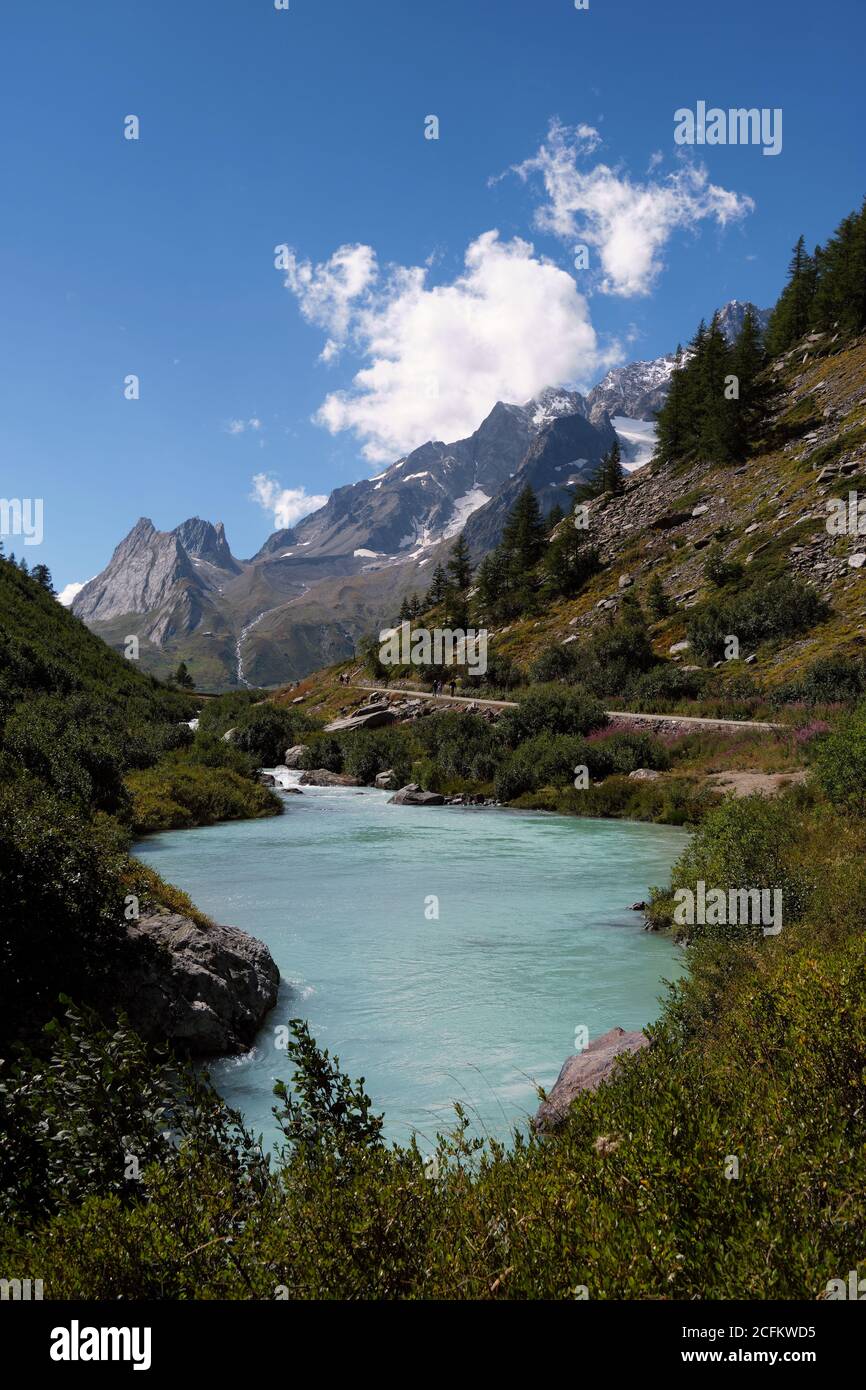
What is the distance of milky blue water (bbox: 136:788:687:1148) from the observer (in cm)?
1030

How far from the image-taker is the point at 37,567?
128 m

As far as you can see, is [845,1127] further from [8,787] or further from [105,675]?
[105,675]

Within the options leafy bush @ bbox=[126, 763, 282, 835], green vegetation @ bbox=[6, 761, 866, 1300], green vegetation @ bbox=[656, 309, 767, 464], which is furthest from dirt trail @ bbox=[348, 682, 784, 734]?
green vegetation @ bbox=[656, 309, 767, 464]

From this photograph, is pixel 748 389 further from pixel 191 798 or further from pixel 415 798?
pixel 191 798

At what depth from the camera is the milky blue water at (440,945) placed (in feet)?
33.8

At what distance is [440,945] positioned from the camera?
1652 cm

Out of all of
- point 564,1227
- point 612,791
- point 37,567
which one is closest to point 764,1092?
point 564,1227

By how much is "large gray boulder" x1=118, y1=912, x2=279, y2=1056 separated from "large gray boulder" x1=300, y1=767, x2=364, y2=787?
39.1 metres

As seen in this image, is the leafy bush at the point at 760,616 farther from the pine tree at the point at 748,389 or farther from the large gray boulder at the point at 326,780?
the pine tree at the point at 748,389

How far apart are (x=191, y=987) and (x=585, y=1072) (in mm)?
5799

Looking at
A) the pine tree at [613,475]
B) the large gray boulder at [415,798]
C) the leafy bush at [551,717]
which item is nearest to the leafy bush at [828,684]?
the leafy bush at [551,717]

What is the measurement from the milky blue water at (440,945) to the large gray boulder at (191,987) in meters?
0.41
